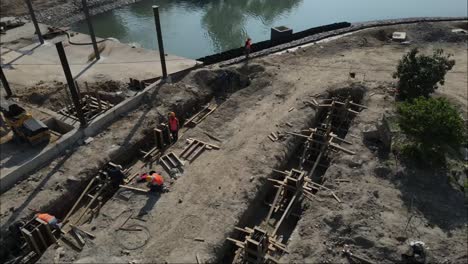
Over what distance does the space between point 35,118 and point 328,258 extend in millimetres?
13323

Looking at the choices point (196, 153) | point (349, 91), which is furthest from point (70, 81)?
point (349, 91)

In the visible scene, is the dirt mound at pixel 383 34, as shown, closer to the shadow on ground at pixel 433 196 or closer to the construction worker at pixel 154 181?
the shadow on ground at pixel 433 196

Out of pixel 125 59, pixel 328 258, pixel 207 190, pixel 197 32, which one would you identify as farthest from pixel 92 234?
pixel 197 32

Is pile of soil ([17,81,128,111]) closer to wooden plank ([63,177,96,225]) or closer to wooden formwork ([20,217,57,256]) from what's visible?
wooden plank ([63,177,96,225])

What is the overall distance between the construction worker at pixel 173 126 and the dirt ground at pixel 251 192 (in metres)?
0.49

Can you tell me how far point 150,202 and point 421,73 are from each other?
1231 centimetres

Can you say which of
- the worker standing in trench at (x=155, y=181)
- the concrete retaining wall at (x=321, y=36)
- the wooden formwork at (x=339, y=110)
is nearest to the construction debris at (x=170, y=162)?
the worker standing in trench at (x=155, y=181)

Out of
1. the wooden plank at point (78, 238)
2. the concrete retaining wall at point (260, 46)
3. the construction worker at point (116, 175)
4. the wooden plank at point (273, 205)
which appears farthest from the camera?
the concrete retaining wall at point (260, 46)

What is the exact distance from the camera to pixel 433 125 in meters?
12.0

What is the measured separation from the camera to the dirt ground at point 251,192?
35.1 feet

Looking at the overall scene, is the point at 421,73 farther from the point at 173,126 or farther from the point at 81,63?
the point at 81,63

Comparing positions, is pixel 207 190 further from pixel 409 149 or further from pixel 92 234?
pixel 409 149

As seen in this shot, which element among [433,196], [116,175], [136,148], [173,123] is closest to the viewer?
[433,196]

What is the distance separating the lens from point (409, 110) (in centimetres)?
1268
